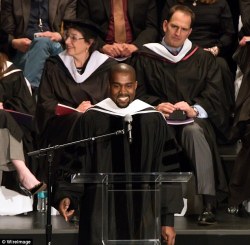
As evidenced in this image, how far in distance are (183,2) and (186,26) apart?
766 millimetres

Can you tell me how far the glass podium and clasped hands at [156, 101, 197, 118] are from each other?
1.96 metres

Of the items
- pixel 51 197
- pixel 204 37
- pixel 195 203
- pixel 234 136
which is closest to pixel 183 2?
pixel 204 37

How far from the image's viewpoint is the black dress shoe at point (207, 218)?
5993mm

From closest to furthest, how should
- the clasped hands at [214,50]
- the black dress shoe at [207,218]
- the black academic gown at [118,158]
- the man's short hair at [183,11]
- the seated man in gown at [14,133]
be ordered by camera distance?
the black academic gown at [118,158]
the black dress shoe at [207,218]
the seated man in gown at [14,133]
the man's short hair at [183,11]
the clasped hands at [214,50]

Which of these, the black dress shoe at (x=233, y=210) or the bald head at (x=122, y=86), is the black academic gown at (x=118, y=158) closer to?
the bald head at (x=122, y=86)

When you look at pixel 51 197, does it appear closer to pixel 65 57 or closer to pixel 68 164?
pixel 68 164

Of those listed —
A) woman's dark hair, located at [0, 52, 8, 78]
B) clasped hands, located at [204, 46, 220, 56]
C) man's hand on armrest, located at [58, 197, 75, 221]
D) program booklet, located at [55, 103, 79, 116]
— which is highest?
clasped hands, located at [204, 46, 220, 56]

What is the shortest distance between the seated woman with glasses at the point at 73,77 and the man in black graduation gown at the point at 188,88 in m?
0.34

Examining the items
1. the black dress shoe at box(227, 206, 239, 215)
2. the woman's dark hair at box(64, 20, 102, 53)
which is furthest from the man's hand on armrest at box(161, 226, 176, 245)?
the woman's dark hair at box(64, 20, 102, 53)

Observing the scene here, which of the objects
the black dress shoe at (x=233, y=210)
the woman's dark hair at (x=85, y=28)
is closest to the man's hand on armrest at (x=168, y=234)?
the black dress shoe at (x=233, y=210)

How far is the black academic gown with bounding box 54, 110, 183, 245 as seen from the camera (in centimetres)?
470

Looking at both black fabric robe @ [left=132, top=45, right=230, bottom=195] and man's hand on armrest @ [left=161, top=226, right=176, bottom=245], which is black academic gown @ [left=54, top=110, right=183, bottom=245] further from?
black fabric robe @ [left=132, top=45, right=230, bottom=195]

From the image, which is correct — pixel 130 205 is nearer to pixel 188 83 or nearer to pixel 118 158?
pixel 118 158

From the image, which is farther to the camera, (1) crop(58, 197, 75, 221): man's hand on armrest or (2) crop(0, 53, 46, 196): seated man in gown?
(2) crop(0, 53, 46, 196): seated man in gown
